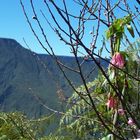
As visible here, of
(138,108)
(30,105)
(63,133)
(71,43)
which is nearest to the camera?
(71,43)

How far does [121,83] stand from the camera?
80.0 inches

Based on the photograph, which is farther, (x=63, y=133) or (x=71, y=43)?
(x=63, y=133)

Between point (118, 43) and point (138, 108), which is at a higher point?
point (118, 43)

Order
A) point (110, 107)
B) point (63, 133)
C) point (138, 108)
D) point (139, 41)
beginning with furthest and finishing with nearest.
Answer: point (63, 133)
point (139, 41)
point (110, 107)
point (138, 108)

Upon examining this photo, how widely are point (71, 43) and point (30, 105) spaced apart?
174 m

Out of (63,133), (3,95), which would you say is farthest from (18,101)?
(63,133)

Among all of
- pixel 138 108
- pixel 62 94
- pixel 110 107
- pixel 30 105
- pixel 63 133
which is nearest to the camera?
pixel 138 108

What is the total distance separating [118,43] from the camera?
190 cm

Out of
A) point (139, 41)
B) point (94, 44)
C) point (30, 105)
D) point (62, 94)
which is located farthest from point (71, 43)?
point (30, 105)

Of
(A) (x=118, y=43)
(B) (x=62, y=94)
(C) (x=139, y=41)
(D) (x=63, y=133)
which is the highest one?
(C) (x=139, y=41)

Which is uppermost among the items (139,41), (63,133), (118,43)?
(139,41)

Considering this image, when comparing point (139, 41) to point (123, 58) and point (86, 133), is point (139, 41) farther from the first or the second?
point (123, 58)

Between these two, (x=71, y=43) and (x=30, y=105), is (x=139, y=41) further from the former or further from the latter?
(x=30, y=105)

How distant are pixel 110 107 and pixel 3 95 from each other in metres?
185
